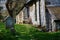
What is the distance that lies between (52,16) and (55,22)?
52 cm

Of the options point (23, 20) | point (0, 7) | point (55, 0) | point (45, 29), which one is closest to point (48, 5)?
point (55, 0)

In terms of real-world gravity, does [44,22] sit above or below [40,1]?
below

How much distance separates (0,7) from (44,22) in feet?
68.4

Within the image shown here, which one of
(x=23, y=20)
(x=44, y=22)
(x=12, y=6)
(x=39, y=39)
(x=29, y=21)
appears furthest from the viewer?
(x=23, y=20)

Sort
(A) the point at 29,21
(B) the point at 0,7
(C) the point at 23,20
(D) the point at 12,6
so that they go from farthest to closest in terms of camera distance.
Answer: (B) the point at 0,7 → (C) the point at 23,20 → (A) the point at 29,21 → (D) the point at 12,6

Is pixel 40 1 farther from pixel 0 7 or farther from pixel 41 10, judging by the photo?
pixel 0 7

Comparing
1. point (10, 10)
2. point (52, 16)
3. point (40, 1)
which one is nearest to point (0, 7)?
point (40, 1)

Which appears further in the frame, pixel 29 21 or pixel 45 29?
pixel 29 21

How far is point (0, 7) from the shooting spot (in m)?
41.3

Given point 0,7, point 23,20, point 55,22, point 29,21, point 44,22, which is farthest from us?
point 0,7

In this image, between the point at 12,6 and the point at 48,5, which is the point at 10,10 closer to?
the point at 12,6

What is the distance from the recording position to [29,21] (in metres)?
27.2

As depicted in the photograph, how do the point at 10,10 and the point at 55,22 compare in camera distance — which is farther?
the point at 55,22

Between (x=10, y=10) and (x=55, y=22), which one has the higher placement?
(x=10, y=10)
